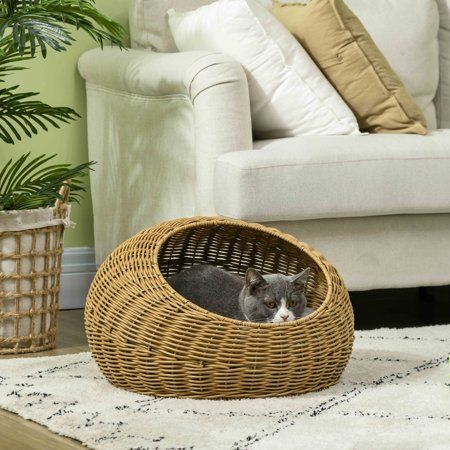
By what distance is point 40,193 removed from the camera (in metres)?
2.61

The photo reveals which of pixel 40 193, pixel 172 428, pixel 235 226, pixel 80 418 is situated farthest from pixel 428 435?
pixel 40 193

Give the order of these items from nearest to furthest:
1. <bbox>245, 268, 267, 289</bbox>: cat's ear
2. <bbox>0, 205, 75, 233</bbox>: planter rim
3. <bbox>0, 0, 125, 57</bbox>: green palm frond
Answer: <bbox>245, 268, 267, 289</bbox>: cat's ear
<bbox>0, 0, 125, 57</bbox>: green palm frond
<bbox>0, 205, 75, 233</bbox>: planter rim

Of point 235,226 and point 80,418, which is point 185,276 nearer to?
point 235,226

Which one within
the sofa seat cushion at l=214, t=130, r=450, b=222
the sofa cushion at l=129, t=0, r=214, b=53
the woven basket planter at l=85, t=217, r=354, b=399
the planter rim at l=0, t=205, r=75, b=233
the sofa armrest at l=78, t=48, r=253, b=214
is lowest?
the woven basket planter at l=85, t=217, r=354, b=399

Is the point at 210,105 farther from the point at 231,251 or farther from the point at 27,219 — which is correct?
the point at 27,219

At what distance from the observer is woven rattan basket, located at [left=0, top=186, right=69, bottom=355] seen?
2.61m

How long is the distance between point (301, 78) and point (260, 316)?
3.02 feet

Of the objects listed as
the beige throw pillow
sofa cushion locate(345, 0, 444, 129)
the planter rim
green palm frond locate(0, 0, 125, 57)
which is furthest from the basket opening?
sofa cushion locate(345, 0, 444, 129)

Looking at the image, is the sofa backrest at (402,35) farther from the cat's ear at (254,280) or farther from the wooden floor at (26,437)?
the wooden floor at (26,437)

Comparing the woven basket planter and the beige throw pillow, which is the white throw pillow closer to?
the beige throw pillow

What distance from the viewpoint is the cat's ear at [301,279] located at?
222cm

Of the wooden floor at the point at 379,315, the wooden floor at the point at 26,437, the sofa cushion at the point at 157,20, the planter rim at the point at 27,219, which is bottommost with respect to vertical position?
the wooden floor at the point at 379,315

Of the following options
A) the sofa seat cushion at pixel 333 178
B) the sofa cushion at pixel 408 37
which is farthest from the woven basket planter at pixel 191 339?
the sofa cushion at pixel 408 37

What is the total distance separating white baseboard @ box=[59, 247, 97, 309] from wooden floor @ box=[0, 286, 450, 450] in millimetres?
64
